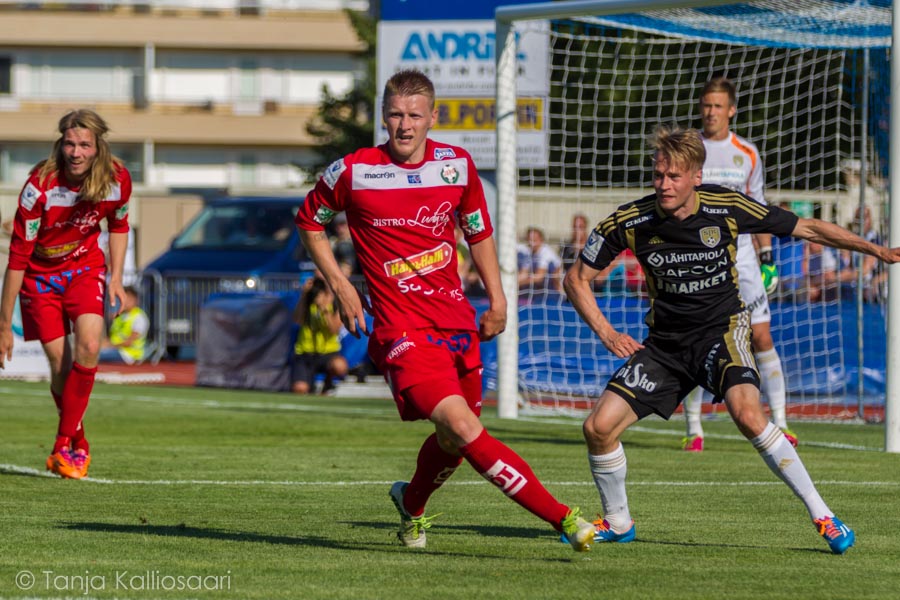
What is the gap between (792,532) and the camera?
7371mm

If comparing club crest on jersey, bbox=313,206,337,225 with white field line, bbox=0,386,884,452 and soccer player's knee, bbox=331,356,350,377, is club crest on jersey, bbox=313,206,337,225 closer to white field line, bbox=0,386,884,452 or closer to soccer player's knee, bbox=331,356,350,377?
white field line, bbox=0,386,884,452

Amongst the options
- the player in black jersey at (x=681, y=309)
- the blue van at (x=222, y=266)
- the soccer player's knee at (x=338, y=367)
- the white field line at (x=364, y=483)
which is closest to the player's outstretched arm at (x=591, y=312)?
the player in black jersey at (x=681, y=309)

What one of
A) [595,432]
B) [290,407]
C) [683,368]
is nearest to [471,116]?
[290,407]

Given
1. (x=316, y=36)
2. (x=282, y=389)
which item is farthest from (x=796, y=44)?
(x=316, y=36)

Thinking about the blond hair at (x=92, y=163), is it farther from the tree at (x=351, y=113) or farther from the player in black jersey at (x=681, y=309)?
the tree at (x=351, y=113)

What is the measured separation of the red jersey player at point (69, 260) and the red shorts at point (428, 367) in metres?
3.36

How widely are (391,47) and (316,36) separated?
4893 centimetres

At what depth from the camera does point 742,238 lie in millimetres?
10875

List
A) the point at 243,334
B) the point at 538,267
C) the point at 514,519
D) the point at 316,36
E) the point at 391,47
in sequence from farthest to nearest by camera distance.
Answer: the point at 316,36, the point at 243,334, the point at 538,267, the point at 391,47, the point at 514,519

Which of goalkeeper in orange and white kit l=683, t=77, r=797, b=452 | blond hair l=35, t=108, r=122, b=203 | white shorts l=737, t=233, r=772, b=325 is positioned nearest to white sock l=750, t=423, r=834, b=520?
goalkeeper in orange and white kit l=683, t=77, r=797, b=452

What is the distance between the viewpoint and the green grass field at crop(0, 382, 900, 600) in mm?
5906

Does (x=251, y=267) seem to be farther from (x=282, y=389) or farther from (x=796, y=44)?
(x=796, y=44)

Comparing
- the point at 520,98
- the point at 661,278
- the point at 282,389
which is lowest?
the point at 282,389

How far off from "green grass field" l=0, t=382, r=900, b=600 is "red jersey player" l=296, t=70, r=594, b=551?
0.55m
